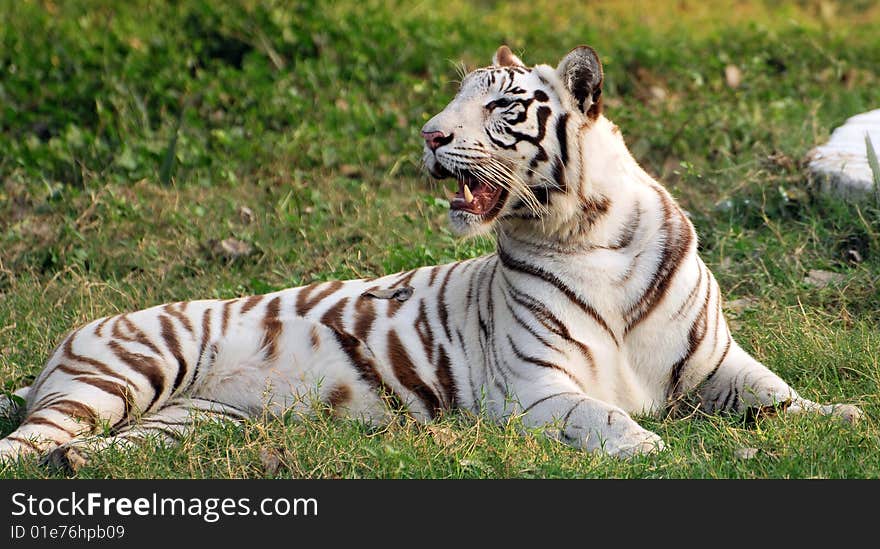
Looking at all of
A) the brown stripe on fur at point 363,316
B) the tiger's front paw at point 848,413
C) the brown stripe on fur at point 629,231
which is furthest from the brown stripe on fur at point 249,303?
the tiger's front paw at point 848,413

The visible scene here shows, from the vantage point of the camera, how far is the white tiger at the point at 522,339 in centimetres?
402

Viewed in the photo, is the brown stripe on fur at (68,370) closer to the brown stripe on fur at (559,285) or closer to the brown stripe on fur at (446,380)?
the brown stripe on fur at (446,380)

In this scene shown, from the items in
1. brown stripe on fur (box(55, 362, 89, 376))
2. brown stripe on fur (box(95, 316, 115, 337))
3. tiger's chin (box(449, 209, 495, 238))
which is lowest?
brown stripe on fur (box(55, 362, 89, 376))

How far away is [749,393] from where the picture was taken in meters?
4.06

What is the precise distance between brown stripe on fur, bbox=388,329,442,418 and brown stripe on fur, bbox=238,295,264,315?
21.8 inches

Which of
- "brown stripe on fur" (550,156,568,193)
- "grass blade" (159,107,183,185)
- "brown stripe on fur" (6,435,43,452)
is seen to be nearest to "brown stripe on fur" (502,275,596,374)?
"brown stripe on fur" (550,156,568,193)

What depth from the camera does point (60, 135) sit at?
7086mm

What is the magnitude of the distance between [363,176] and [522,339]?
299cm

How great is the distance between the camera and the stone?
5656 millimetres

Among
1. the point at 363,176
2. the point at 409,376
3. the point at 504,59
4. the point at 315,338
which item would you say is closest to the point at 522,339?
the point at 409,376

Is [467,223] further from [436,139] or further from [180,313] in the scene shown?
[180,313]

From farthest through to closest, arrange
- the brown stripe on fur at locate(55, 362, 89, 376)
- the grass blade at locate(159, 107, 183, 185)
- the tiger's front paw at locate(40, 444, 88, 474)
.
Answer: the grass blade at locate(159, 107, 183, 185) → the brown stripe on fur at locate(55, 362, 89, 376) → the tiger's front paw at locate(40, 444, 88, 474)

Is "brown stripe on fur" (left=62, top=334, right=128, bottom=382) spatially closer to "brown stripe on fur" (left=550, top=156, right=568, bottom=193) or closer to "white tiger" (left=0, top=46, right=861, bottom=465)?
"white tiger" (left=0, top=46, right=861, bottom=465)

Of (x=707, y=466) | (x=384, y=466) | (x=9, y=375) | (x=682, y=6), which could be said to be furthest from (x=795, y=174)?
(x=682, y=6)
